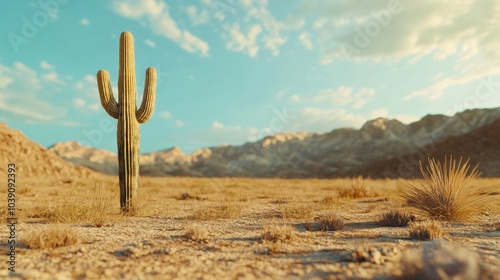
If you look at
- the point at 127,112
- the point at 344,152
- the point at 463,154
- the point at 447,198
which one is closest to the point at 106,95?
the point at 127,112

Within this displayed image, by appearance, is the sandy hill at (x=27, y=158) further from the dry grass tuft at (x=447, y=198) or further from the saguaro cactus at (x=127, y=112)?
the dry grass tuft at (x=447, y=198)

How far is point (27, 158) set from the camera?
112 feet

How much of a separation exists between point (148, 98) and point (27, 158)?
101 ft

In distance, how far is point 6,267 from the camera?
4039mm

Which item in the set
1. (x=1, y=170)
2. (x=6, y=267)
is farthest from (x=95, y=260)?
(x=1, y=170)

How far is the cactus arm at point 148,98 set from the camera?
928 cm

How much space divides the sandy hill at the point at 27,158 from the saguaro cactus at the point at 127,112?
25.5m

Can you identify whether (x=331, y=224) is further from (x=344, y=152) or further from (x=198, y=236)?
(x=344, y=152)

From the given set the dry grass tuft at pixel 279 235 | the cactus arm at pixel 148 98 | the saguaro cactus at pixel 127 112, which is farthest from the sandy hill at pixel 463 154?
the dry grass tuft at pixel 279 235

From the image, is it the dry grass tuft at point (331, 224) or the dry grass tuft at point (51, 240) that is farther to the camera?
the dry grass tuft at point (331, 224)

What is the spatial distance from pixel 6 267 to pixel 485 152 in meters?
49.6

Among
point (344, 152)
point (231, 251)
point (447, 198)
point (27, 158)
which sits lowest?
point (231, 251)

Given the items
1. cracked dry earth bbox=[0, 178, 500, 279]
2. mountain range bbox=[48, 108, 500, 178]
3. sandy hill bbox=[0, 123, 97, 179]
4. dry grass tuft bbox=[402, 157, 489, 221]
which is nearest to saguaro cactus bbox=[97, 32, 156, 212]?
cracked dry earth bbox=[0, 178, 500, 279]

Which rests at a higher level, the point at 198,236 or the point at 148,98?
the point at 148,98
